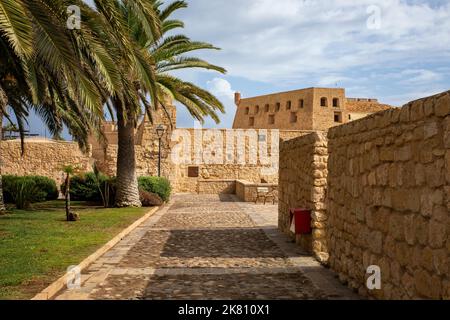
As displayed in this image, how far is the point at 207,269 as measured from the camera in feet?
21.3

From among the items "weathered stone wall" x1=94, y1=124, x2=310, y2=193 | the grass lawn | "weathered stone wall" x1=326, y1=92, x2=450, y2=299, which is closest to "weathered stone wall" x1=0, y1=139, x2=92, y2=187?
"weathered stone wall" x1=94, y1=124, x2=310, y2=193

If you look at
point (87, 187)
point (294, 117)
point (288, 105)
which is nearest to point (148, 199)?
point (87, 187)

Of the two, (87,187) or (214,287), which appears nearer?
(214,287)

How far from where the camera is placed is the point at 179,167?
28.6 metres

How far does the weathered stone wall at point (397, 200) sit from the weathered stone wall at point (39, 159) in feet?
70.2

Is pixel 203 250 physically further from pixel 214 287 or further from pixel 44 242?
pixel 44 242

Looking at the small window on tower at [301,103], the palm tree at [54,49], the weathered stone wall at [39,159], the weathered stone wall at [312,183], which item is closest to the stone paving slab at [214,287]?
the weathered stone wall at [312,183]

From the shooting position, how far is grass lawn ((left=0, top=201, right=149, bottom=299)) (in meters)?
5.44

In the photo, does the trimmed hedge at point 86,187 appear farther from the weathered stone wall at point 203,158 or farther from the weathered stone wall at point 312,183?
the weathered stone wall at point 312,183

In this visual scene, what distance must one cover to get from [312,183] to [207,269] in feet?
7.47

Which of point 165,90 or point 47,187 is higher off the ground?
point 165,90

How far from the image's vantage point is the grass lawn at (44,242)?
17.8 ft

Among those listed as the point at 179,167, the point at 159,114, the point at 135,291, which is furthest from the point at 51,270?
the point at 179,167
